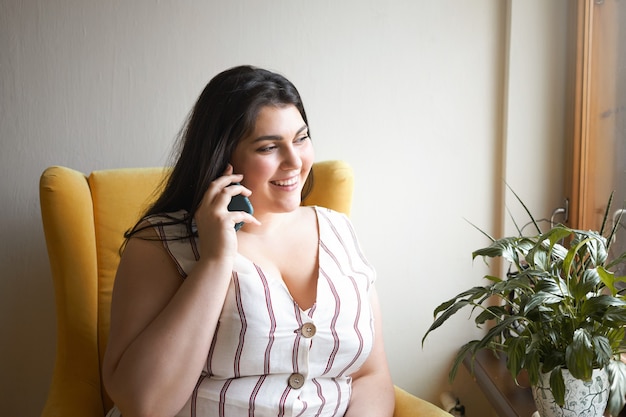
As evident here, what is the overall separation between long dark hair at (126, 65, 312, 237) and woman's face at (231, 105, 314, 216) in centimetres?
2

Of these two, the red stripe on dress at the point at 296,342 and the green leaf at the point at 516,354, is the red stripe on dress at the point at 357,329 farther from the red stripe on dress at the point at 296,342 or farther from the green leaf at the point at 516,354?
the green leaf at the point at 516,354

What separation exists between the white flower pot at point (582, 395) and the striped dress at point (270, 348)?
0.41 meters

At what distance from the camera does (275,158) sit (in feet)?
4.86

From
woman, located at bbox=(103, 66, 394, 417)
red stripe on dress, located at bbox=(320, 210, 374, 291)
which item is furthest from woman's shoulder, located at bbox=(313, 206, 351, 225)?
woman, located at bbox=(103, 66, 394, 417)

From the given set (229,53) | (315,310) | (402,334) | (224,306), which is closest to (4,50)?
(229,53)

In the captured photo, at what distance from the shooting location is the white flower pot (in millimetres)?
1359

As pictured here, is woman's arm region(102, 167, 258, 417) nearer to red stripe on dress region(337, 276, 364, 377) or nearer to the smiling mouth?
the smiling mouth

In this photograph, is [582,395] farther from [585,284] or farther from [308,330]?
[308,330]

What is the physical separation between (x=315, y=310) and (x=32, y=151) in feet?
3.45

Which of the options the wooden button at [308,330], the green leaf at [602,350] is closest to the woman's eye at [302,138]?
the wooden button at [308,330]

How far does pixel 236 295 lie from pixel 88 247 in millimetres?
542

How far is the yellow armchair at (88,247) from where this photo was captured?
1.71 m

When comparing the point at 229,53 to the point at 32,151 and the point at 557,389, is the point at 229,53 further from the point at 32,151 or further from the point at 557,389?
the point at 557,389

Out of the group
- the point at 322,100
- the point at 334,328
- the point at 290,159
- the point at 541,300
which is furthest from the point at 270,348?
the point at 322,100
